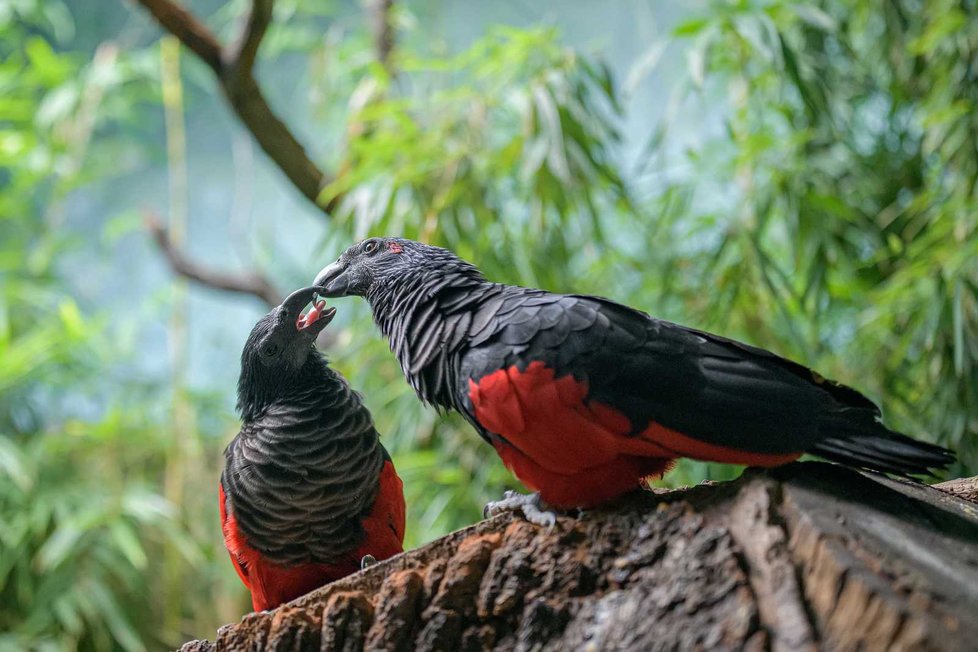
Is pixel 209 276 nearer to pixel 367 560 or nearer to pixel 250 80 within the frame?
pixel 250 80

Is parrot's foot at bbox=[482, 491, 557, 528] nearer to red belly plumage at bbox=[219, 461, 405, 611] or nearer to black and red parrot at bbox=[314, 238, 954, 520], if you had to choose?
black and red parrot at bbox=[314, 238, 954, 520]

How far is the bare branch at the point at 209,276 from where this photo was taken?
3.78 m

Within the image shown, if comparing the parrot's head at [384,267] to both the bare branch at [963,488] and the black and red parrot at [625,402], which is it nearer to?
the black and red parrot at [625,402]

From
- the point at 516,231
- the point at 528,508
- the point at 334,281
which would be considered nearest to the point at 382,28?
the point at 516,231

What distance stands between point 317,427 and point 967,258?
172 centimetres

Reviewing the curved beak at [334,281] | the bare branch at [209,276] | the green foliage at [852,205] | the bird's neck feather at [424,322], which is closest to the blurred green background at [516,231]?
the green foliage at [852,205]

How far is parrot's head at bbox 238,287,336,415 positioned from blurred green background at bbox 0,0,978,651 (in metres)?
0.76

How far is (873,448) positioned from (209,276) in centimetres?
333

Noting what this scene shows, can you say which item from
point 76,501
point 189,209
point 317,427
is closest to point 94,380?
point 76,501

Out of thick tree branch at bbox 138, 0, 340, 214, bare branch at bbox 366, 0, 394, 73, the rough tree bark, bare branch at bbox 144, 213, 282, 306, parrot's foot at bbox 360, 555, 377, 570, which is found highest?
bare branch at bbox 366, 0, 394, 73

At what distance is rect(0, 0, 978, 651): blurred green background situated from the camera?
2445mm

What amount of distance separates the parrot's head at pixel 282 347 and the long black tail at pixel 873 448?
985mm

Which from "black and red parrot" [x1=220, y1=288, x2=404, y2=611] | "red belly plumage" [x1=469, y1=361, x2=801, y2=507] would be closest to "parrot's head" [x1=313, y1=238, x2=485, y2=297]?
"black and red parrot" [x1=220, y1=288, x2=404, y2=611]

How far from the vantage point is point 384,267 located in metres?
1.48
